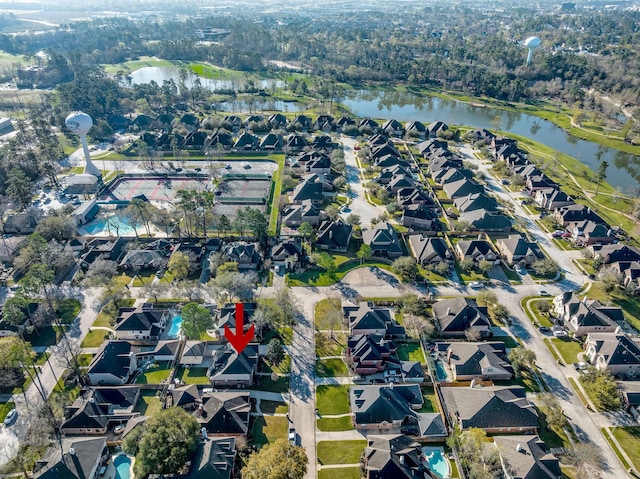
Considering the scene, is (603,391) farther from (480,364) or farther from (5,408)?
(5,408)

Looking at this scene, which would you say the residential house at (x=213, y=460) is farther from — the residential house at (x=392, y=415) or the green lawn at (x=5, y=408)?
the green lawn at (x=5, y=408)

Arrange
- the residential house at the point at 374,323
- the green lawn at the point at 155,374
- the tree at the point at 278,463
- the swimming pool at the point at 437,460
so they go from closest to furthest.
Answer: the tree at the point at 278,463 → the swimming pool at the point at 437,460 → the green lawn at the point at 155,374 → the residential house at the point at 374,323

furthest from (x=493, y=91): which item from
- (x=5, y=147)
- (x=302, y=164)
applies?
(x=5, y=147)

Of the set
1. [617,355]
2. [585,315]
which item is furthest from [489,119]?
[617,355]

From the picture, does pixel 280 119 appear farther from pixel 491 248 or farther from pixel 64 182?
pixel 491 248

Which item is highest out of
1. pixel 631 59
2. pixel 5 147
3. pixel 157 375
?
pixel 631 59

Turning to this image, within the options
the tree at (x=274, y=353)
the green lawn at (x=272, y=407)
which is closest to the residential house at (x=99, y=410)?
the green lawn at (x=272, y=407)
